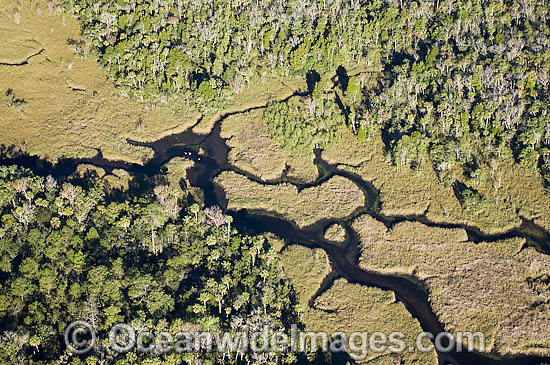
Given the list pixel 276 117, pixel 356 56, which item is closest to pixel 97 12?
pixel 276 117

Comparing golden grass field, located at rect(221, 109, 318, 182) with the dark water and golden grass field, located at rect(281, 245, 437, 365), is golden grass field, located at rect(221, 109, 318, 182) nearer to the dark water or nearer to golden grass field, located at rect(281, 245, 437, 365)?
the dark water

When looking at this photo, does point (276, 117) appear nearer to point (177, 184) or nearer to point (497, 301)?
point (177, 184)

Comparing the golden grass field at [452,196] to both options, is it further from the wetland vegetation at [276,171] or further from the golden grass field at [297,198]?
the golden grass field at [297,198]

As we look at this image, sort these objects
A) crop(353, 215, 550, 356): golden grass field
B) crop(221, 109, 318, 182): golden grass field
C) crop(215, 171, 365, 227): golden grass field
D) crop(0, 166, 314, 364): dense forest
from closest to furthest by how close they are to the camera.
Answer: crop(0, 166, 314, 364): dense forest → crop(353, 215, 550, 356): golden grass field → crop(215, 171, 365, 227): golden grass field → crop(221, 109, 318, 182): golden grass field

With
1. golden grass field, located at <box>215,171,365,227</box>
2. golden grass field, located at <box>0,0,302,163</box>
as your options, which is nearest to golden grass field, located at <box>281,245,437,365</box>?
golden grass field, located at <box>215,171,365,227</box>

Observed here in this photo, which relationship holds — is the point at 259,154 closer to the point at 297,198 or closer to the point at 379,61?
the point at 297,198
